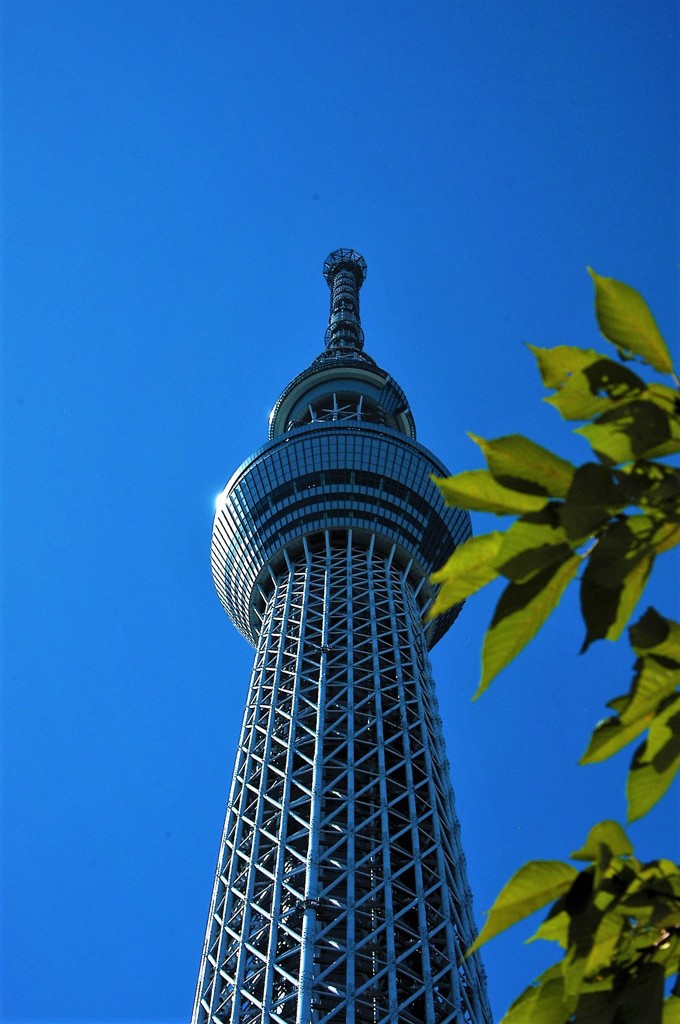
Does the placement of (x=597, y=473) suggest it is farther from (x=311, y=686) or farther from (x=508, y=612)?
(x=311, y=686)

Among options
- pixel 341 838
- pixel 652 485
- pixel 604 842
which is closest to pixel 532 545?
pixel 652 485

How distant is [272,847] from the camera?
4553 cm

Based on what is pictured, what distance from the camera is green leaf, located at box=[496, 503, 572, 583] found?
8.60 feet

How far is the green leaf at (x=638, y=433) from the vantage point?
2.64 metres

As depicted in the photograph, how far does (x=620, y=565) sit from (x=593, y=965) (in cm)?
115

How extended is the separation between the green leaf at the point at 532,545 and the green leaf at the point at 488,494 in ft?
0.24

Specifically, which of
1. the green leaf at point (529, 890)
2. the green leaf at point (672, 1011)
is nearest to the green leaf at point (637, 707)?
the green leaf at point (529, 890)

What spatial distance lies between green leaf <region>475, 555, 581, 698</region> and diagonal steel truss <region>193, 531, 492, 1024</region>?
38.4m

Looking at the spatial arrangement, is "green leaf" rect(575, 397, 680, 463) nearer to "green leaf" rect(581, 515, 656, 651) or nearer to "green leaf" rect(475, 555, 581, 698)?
"green leaf" rect(581, 515, 656, 651)

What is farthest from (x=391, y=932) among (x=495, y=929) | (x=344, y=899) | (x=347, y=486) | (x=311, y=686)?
(x=495, y=929)

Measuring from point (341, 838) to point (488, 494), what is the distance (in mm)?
44223

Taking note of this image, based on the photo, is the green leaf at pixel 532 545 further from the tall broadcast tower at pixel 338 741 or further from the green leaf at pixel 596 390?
the tall broadcast tower at pixel 338 741

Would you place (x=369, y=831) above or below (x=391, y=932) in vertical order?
above

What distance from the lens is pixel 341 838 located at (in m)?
44.5
